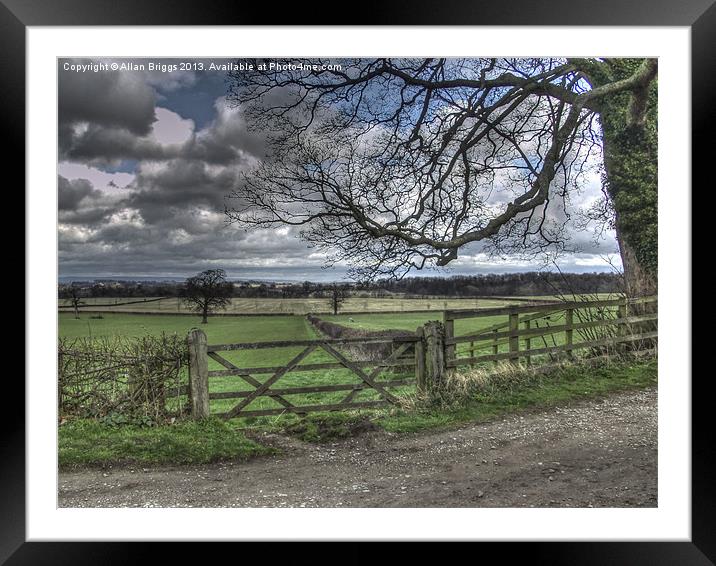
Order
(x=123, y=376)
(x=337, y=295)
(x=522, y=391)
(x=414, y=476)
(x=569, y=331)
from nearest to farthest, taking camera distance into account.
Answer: (x=414, y=476) → (x=337, y=295) → (x=123, y=376) → (x=522, y=391) → (x=569, y=331)

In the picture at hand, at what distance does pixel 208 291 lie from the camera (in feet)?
12.8

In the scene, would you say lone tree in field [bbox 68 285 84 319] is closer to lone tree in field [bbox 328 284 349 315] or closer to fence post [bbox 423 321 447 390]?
lone tree in field [bbox 328 284 349 315]

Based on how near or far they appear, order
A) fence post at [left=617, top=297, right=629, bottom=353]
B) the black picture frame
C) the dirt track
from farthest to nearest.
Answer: fence post at [left=617, top=297, right=629, bottom=353], the dirt track, the black picture frame

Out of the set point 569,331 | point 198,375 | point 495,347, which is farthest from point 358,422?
point 569,331

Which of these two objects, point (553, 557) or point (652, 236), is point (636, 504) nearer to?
point (553, 557)

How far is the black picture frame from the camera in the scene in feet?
10.2

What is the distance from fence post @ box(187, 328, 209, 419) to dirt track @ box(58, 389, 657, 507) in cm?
81

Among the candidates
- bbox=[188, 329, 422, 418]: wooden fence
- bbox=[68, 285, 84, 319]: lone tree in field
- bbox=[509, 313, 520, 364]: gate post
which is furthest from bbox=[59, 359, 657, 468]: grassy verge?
bbox=[68, 285, 84, 319]: lone tree in field

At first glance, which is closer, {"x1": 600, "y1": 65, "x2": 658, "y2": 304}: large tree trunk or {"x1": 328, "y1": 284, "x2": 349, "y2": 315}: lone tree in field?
{"x1": 328, "y1": 284, "x2": 349, "y2": 315}: lone tree in field

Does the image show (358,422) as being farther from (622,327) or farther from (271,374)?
(622,327)

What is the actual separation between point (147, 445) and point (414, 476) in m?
2.46
